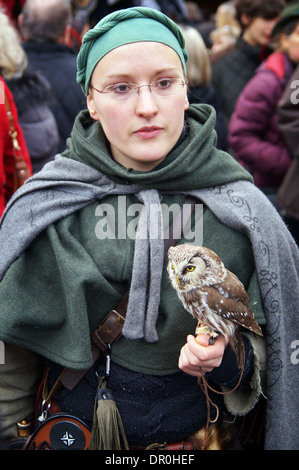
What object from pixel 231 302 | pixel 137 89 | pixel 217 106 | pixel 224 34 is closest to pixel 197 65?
pixel 217 106

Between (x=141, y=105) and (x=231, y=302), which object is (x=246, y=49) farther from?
(x=231, y=302)

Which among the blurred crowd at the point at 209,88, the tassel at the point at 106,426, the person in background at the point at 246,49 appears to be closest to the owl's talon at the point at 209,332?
the tassel at the point at 106,426

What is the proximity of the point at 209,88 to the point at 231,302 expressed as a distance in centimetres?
328

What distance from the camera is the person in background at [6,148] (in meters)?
2.57

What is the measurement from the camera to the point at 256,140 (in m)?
3.88

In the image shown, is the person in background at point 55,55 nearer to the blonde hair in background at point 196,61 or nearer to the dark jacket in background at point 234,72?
the blonde hair in background at point 196,61

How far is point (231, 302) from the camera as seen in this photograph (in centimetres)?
157

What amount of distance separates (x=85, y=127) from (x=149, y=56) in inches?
18.1

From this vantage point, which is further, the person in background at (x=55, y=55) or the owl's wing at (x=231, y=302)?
the person in background at (x=55, y=55)

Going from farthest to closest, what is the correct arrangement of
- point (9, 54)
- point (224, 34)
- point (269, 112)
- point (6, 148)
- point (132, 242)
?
point (224, 34) → point (269, 112) → point (9, 54) → point (6, 148) → point (132, 242)

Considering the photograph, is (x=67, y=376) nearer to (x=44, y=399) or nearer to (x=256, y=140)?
(x=44, y=399)

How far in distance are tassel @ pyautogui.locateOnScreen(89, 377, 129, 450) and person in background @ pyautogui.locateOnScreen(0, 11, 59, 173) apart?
6.56 ft

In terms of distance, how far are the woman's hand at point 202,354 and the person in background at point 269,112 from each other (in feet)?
8.04

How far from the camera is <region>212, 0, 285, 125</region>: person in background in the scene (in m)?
4.41
